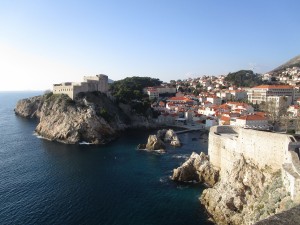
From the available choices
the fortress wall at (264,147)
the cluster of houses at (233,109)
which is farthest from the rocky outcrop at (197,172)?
the cluster of houses at (233,109)

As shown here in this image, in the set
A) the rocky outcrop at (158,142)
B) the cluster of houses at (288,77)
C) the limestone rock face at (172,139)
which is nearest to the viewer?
the rocky outcrop at (158,142)

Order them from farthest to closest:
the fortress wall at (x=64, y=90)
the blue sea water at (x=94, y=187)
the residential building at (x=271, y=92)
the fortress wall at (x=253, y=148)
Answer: the residential building at (x=271, y=92), the fortress wall at (x=64, y=90), the blue sea water at (x=94, y=187), the fortress wall at (x=253, y=148)

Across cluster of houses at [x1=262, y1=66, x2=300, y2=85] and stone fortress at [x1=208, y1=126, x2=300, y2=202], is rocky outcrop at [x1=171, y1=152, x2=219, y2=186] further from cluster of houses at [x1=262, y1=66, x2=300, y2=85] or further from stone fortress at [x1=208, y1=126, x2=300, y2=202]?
cluster of houses at [x1=262, y1=66, x2=300, y2=85]

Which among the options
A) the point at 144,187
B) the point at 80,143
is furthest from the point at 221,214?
the point at 80,143

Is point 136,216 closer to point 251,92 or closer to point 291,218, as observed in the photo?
point 291,218

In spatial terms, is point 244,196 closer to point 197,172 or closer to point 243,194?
point 243,194

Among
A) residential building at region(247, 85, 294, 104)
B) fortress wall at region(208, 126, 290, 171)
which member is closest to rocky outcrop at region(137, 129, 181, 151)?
fortress wall at region(208, 126, 290, 171)

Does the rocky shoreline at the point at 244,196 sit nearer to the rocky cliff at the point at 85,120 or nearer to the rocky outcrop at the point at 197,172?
the rocky outcrop at the point at 197,172
